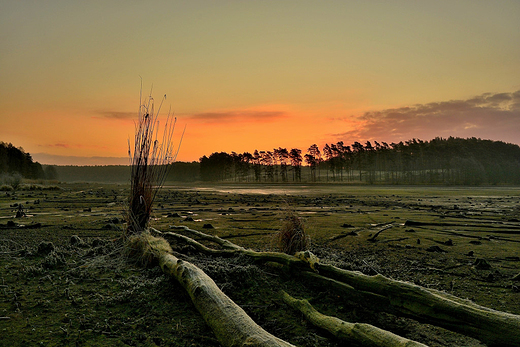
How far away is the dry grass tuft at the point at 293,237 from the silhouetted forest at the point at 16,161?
97.1 meters

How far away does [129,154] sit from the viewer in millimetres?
6164

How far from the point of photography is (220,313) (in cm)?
300

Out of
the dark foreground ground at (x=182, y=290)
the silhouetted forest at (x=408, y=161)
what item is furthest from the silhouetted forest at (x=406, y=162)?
the dark foreground ground at (x=182, y=290)

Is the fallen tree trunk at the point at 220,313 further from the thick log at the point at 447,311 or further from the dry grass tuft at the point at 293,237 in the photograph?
the dry grass tuft at the point at 293,237

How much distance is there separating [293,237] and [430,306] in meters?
2.66

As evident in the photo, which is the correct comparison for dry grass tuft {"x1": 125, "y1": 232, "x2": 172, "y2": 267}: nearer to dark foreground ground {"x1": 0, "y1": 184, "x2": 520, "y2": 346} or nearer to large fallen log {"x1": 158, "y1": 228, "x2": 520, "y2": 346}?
dark foreground ground {"x1": 0, "y1": 184, "x2": 520, "y2": 346}

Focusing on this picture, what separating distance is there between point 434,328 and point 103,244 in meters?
5.80

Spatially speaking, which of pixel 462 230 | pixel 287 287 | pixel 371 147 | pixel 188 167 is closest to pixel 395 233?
pixel 462 230

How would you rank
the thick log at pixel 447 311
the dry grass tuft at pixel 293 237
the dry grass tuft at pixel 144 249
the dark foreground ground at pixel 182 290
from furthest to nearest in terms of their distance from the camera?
the dry grass tuft at pixel 293 237, the dry grass tuft at pixel 144 249, the dark foreground ground at pixel 182 290, the thick log at pixel 447 311

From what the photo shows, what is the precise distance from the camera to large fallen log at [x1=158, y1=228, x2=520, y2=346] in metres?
2.60

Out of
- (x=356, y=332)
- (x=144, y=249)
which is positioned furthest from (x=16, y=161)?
(x=356, y=332)

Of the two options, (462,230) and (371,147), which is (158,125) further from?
(371,147)

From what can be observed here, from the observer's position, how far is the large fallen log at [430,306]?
260 cm

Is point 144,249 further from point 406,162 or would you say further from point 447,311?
point 406,162
